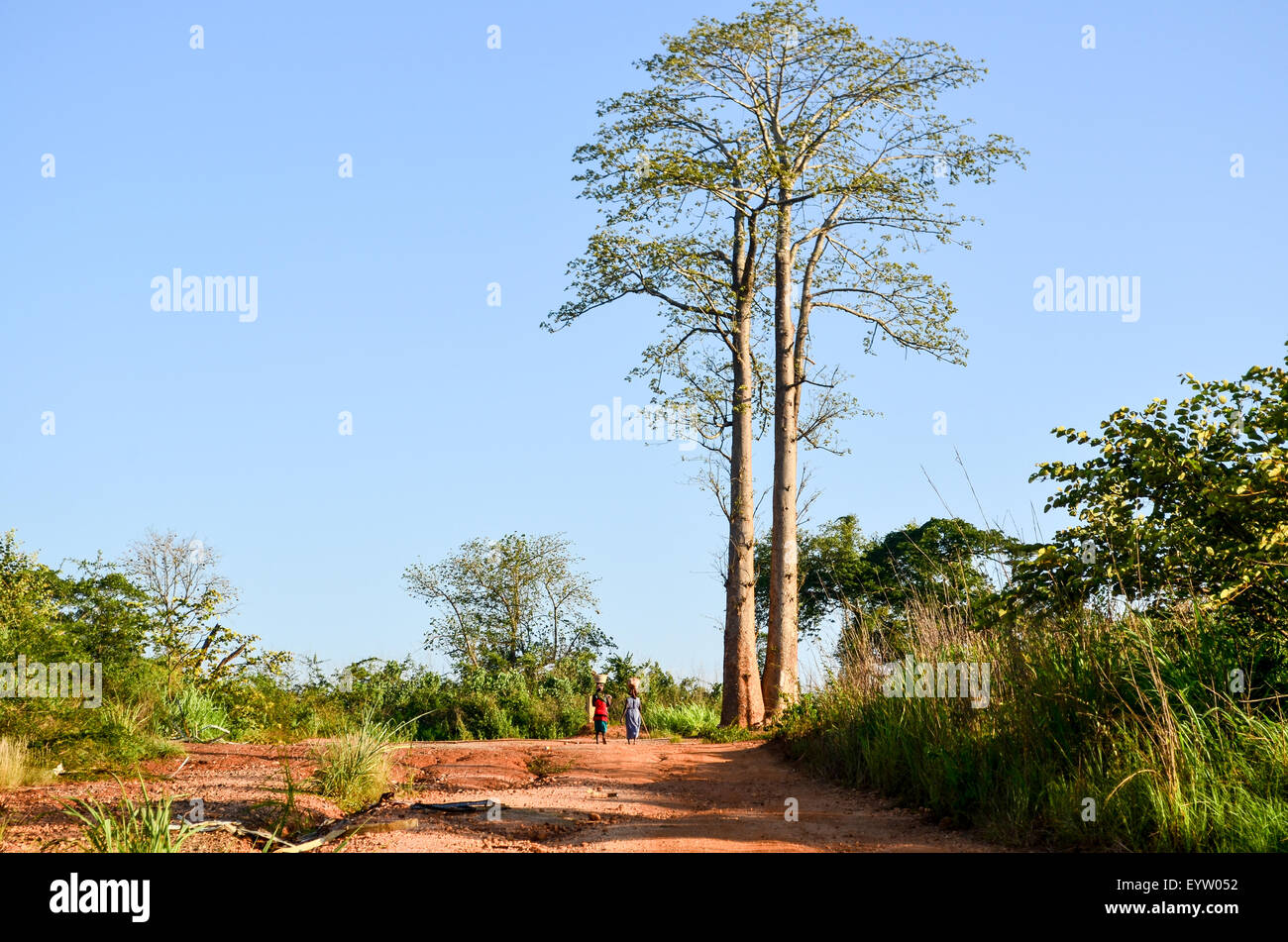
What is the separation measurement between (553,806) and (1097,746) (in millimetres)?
3894

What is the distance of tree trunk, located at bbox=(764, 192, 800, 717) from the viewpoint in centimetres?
1842

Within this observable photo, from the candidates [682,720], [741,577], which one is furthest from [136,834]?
[682,720]

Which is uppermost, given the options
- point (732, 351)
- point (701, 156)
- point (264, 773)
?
point (701, 156)

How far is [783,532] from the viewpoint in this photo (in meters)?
18.4

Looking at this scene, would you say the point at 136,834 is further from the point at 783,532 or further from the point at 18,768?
the point at 783,532

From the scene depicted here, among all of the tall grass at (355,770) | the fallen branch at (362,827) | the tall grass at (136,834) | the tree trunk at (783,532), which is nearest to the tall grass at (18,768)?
the tall grass at (355,770)

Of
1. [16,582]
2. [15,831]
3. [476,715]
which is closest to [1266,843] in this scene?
[15,831]

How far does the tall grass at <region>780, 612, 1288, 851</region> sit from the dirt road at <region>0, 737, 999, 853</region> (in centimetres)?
45

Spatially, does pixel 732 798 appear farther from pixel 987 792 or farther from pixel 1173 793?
pixel 1173 793

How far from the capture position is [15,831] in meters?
6.47

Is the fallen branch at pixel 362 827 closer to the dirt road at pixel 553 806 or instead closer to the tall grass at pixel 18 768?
the dirt road at pixel 553 806

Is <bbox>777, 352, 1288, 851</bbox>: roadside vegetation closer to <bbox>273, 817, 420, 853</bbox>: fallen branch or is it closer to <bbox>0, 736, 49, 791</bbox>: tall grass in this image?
<bbox>273, 817, 420, 853</bbox>: fallen branch

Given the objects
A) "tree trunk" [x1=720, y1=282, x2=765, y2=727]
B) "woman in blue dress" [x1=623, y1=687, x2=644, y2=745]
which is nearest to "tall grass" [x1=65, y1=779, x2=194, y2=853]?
"woman in blue dress" [x1=623, y1=687, x2=644, y2=745]
